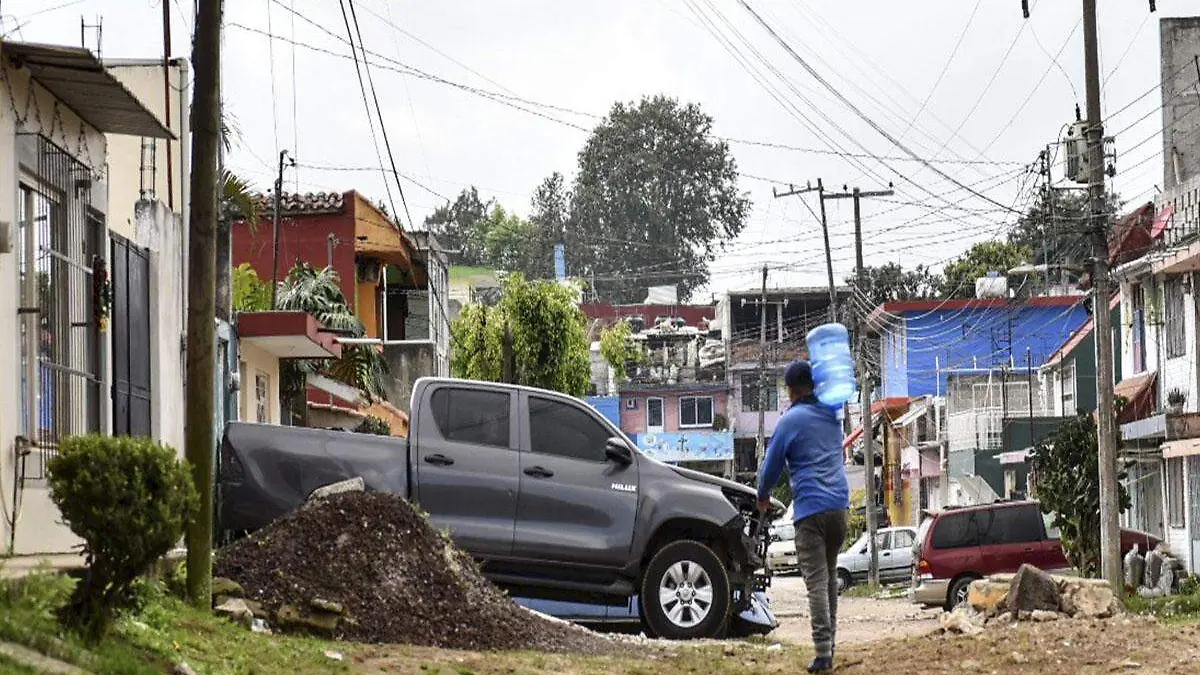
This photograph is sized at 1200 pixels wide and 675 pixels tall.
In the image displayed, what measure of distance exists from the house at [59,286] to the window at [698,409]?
66097 millimetres

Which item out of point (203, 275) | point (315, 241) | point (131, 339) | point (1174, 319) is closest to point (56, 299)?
point (203, 275)

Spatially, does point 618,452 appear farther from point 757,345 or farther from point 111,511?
point 757,345

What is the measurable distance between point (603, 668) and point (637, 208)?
74.6 meters

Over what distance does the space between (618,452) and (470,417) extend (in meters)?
1.30

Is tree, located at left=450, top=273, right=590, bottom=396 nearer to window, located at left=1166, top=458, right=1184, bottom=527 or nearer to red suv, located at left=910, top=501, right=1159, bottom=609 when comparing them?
window, located at left=1166, top=458, right=1184, bottom=527

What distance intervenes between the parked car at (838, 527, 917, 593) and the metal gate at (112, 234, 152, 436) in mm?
31592

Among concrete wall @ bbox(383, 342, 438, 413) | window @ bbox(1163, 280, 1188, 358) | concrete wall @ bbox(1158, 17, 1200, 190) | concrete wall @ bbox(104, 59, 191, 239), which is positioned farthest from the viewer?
concrete wall @ bbox(383, 342, 438, 413)

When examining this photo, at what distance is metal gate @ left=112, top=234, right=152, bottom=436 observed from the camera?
50.8ft

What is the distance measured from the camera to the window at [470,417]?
16594mm

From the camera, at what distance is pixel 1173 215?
114ft

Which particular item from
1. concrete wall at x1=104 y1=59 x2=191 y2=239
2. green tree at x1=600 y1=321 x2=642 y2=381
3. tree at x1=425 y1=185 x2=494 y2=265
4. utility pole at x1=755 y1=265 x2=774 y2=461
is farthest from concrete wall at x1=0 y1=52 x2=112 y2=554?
tree at x1=425 y1=185 x2=494 y2=265

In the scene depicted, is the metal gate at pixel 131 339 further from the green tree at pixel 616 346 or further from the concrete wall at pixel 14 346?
the green tree at pixel 616 346

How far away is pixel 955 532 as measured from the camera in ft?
104

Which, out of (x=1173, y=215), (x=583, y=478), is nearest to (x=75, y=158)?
(x=583, y=478)
